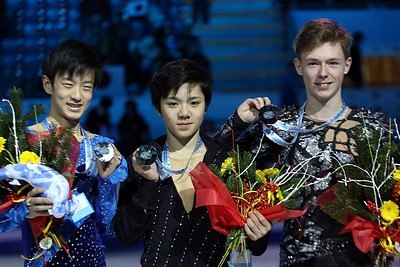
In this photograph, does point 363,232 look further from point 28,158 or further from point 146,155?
point 28,158

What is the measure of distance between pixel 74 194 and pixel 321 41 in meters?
1.16

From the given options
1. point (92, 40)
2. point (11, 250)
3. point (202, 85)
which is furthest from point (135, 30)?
point (202, 85)

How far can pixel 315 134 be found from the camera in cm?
360

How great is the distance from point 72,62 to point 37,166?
57cm

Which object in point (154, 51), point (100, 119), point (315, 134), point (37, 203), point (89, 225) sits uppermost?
point (315, 134)

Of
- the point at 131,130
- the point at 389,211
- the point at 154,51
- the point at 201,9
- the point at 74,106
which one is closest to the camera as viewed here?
the point at 389,211

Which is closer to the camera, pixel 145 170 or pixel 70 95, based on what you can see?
pixel 145 170

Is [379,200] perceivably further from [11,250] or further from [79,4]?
[79,4]

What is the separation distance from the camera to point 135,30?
1066 cm

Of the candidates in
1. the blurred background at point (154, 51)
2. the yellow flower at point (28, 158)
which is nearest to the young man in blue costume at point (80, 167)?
the yellow flower at point (28, 158)

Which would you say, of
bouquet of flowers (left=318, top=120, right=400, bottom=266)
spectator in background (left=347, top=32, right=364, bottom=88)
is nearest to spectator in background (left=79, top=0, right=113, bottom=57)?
spectator in background (left=347, top=32, right=364, bottom=88)

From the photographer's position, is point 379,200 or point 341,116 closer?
→ point 379,200

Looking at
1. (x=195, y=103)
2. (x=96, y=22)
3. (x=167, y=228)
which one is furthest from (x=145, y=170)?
(x=96, y=22)

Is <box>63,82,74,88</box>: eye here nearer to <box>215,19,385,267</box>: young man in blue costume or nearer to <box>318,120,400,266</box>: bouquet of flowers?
<box>215,19,385,267</box>: young man in blue costume
